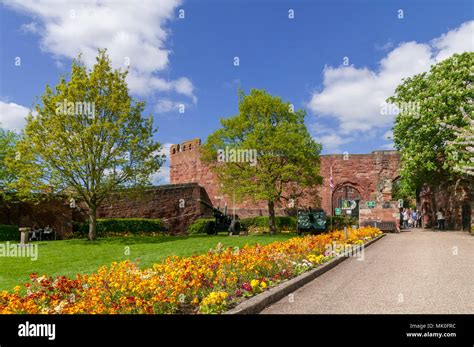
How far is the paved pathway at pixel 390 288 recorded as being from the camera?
6.35m

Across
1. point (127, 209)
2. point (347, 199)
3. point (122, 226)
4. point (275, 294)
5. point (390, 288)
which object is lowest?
point (390, 288)

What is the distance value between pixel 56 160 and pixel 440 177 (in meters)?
24.6

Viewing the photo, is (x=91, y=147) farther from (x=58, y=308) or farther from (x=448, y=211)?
(x=448, y=211)

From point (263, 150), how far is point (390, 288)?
53.2ft

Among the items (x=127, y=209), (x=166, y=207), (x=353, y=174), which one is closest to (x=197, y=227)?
(x=166, y=207)

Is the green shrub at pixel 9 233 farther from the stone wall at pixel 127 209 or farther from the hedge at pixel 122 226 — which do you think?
the hedge at pixel 122 226

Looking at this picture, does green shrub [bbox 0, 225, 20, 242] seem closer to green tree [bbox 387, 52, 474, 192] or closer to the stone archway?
the stone archway

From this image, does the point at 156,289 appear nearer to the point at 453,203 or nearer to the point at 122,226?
the point at 122,226

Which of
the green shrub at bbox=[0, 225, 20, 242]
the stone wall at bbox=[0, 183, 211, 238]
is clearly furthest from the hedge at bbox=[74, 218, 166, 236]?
the green shrub at bbox=[0, 225, 20, 242]

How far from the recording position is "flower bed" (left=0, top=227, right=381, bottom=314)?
5.43 m

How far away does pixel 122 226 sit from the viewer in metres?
26.8

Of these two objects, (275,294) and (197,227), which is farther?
(197,227)
